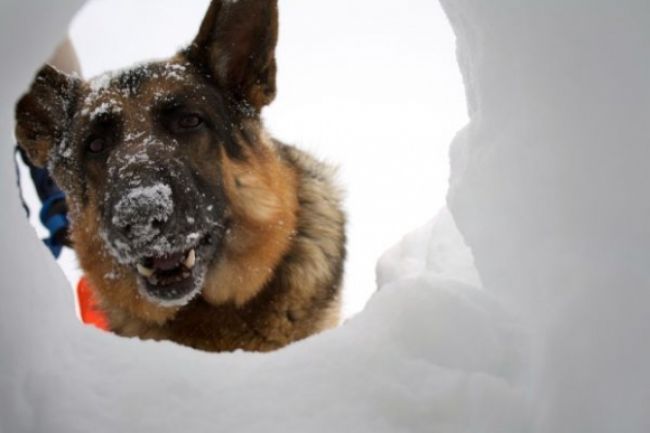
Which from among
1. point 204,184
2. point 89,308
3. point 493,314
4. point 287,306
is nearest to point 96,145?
point 204,184

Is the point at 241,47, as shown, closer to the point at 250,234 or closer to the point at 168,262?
the point at 250,234

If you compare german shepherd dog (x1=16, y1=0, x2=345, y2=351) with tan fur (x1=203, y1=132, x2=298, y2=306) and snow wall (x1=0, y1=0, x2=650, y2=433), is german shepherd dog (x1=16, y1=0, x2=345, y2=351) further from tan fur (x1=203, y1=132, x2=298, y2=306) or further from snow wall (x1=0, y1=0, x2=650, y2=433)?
snow wall (x1=0, y1=0, x2=650, y2=433)

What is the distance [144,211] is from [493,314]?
5.41ft

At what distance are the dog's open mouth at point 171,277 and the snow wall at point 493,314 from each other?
3.35 ft

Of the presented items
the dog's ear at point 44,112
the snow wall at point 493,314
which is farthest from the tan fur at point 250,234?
the snow wall at point 493,314

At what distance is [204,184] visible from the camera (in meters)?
3.15

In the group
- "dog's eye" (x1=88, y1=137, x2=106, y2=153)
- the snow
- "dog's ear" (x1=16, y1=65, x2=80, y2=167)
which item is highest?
"dog's ear" (x1=16, y1=65, x2=80, y2=167)

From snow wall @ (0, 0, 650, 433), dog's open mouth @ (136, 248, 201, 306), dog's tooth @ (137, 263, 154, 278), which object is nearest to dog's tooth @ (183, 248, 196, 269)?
dog's open mouth @ (136, 248, 201, 306)

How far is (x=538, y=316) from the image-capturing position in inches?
63.1

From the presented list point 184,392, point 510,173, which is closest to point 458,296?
point 510,173

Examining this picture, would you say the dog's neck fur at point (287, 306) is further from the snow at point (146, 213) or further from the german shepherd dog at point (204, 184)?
the snow at point (146, 213)

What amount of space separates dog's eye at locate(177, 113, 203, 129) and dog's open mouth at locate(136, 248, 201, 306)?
2.45 ft

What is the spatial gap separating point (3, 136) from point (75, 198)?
1.84 meters

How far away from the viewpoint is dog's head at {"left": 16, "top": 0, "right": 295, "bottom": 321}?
2979 mm
